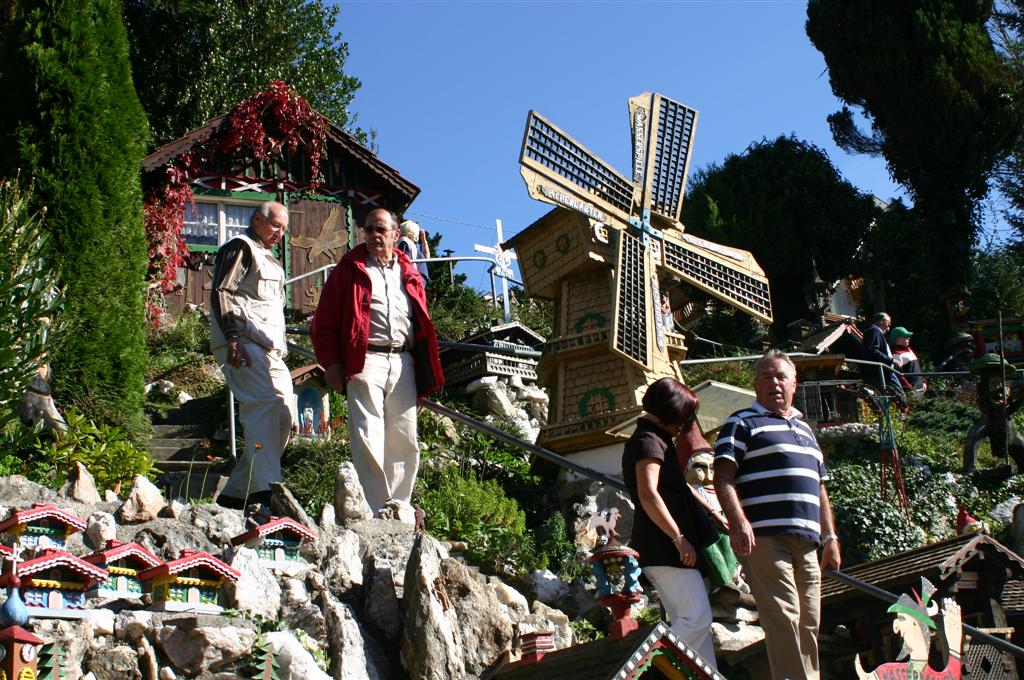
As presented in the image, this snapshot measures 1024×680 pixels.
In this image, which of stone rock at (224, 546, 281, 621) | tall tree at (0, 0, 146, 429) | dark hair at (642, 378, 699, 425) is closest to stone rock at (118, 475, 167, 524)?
stone rock at (224, 546, 281, 621)

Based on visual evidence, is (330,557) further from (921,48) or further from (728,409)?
(921,48)

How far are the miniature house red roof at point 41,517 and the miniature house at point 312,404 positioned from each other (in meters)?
6.25

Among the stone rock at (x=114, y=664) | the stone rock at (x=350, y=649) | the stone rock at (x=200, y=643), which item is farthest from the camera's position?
the stone rock at (x=350, y=649)

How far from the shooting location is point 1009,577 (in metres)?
9.01

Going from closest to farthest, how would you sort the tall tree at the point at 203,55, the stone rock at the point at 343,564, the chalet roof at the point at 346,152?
the stone rock at the point at 343,564 → the chalet roof at the point at 346,152 → the tall tree at the point at 203,55

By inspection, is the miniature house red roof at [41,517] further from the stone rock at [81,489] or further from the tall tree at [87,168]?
the tall tree at [87,168]

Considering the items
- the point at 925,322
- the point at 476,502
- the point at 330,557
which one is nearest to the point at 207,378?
the point at 476,502

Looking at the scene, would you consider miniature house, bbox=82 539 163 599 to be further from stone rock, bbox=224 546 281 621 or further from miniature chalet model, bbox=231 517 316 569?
miniature chalet model, bbox=231 517 316 569

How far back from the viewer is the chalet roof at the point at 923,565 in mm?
8383

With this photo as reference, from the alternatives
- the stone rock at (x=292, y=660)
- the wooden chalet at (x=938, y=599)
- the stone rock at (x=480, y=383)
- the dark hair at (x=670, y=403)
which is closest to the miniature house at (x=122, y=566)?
the stone rock at (x=292, y=660)

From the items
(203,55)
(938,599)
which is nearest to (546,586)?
(938,599)

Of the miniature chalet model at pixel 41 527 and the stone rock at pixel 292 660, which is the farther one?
the miniature chalet model at pixel 41 527

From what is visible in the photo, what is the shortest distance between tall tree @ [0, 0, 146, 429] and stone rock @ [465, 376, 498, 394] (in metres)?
4.99

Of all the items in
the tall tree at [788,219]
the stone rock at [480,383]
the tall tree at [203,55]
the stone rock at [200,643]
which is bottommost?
the stone rock at [200,643]
